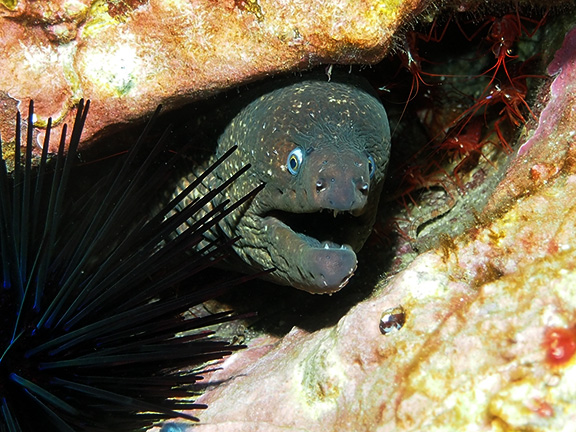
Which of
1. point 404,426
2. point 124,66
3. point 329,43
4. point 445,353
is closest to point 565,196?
point 445,353

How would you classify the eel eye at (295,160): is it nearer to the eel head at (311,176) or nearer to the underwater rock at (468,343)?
the eel head at (311,176)

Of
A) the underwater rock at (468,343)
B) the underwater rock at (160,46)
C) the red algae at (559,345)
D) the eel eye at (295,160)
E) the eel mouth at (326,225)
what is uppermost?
the underwater rock at (160,46)

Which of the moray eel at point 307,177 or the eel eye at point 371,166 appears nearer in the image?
the moray eel at point 307,177

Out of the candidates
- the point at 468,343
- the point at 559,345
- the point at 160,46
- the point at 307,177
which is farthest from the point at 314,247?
the point at 160,46

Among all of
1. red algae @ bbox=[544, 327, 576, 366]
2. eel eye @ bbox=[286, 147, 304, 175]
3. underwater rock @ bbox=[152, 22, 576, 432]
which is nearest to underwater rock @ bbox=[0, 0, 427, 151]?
eel eye @ bbox=[286, 147, 304, 175]

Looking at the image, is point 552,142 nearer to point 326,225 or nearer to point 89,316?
point 326,225

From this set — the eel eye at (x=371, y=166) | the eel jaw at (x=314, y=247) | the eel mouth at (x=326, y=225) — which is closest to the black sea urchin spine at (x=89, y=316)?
the eel jaw at (x=314, y=247)

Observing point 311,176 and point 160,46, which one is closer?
point 311,176
